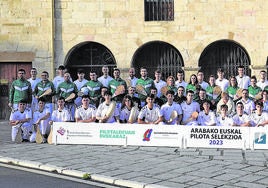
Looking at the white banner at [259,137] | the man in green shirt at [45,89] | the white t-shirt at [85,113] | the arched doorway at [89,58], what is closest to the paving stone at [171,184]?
the white banner at [259,137]

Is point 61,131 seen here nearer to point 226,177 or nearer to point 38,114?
point 38,114

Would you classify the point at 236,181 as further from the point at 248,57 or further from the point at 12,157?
the point at 248,57

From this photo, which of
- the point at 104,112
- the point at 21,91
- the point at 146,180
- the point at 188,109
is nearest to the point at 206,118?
the point at 188,109

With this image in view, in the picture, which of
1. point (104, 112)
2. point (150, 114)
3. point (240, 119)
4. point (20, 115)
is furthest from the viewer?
point (20, 115)

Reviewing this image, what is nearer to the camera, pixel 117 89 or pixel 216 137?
pixel 216 137

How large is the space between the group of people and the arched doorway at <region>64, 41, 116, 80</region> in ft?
15.2

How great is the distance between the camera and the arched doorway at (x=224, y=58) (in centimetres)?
1772

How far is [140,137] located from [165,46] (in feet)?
25.6

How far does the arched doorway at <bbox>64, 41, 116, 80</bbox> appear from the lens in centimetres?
1842

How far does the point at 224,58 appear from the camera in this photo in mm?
17891

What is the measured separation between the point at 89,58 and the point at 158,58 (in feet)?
9.36

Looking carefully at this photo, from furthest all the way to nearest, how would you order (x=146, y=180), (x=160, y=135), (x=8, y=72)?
(x=8, y=72) → (x=160, y=135) → (x=146, y=180)

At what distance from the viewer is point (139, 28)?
58.4ft

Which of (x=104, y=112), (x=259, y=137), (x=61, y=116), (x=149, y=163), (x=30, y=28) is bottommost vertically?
(x=149, y=163)
